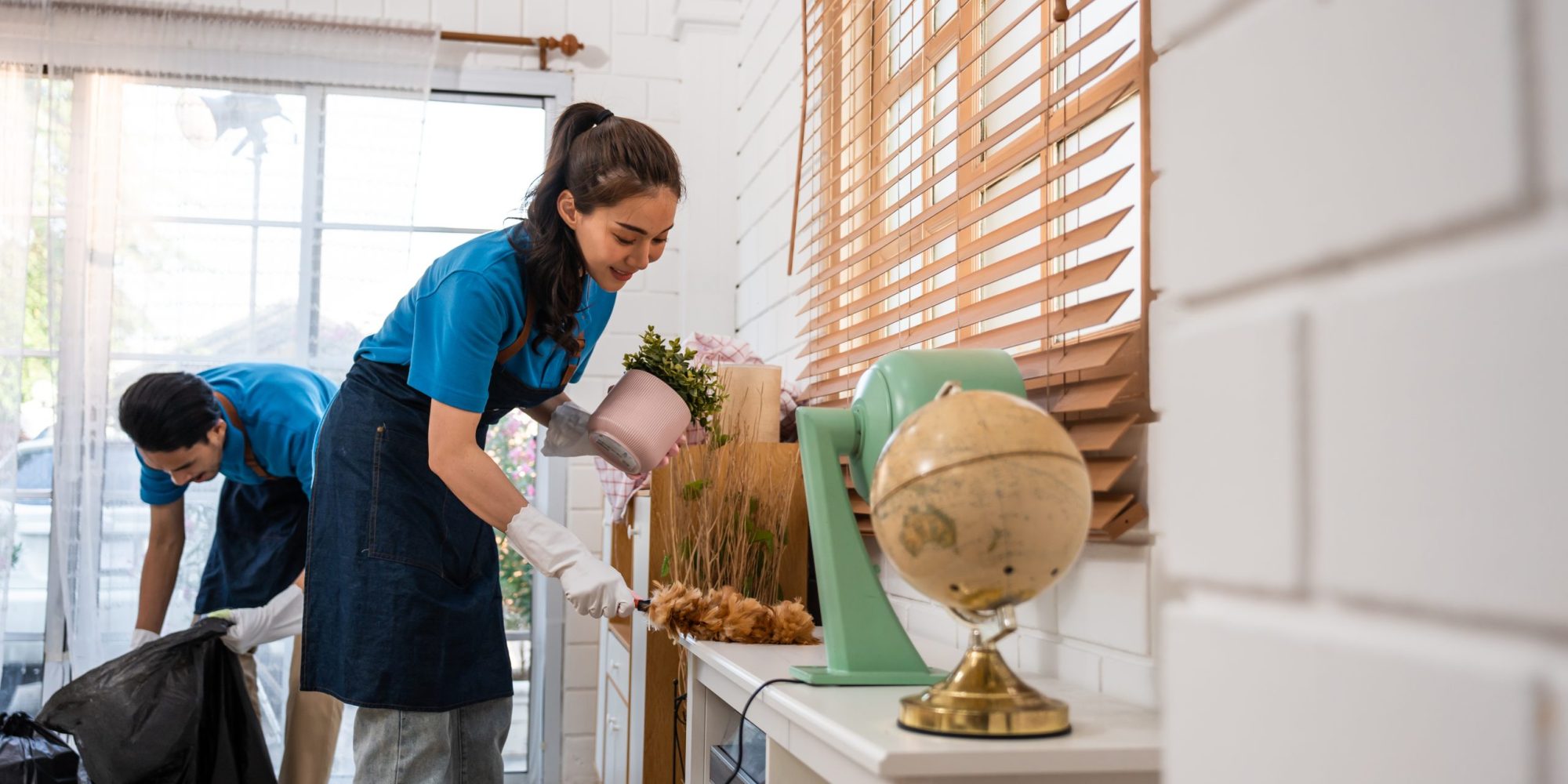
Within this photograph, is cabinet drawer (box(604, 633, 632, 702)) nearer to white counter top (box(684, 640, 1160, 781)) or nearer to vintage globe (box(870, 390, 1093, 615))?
white counter top (box(684, 640, 1160, 781))

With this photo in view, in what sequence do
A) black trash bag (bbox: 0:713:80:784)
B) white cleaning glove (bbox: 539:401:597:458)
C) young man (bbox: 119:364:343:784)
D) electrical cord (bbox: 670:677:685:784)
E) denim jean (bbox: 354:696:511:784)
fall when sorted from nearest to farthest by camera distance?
denim jean (bbox: 354:696:511:784) → electrical cord (bbox: 670:677:685:784) → white cleaning glove (bbox: 539:401:597:458) → black trash bag (bbox: 0:713:80:784) → young man (bbox: 119:364:343:784)

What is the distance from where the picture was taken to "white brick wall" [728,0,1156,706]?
3.79 feet

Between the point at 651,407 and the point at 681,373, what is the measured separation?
8 centimetres

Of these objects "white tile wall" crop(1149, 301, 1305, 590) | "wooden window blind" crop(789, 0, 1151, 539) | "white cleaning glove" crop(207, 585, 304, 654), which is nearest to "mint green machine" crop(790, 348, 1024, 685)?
"wooden window blind" crop(789, 0, 1151, 539)

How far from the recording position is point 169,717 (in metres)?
2.44

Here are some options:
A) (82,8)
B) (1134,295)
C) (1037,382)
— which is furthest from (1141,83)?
(82,8)

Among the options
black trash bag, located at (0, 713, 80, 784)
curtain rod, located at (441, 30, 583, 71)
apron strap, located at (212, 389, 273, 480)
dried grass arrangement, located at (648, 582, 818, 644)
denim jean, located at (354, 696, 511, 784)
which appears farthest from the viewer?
curtain rod, located at (441, 30, 583, 71)

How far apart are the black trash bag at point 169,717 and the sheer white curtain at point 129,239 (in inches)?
27.0

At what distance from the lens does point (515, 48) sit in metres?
3.62

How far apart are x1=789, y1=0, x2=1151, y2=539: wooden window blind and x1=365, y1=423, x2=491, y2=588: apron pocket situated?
67 centimetres

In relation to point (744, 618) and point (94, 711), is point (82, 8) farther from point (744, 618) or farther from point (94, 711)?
point (744, 618)

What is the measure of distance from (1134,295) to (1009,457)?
1.50 ft

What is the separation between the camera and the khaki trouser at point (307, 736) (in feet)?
9.73

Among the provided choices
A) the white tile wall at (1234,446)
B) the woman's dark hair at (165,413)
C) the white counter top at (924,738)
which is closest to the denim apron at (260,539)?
the woman's dark hair at (165,413)
